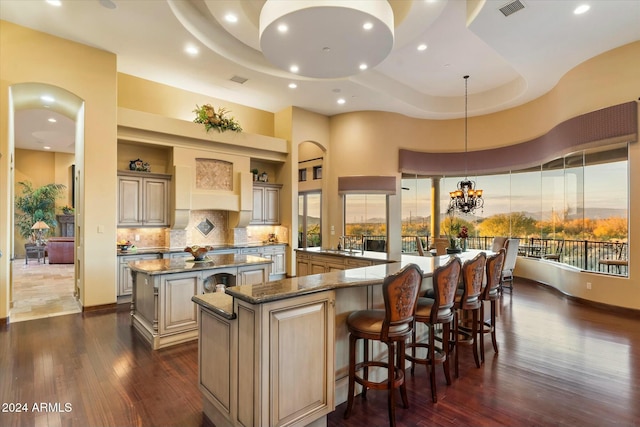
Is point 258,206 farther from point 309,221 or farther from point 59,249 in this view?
point 59,249

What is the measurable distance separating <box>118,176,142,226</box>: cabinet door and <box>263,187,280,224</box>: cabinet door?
9.49ft

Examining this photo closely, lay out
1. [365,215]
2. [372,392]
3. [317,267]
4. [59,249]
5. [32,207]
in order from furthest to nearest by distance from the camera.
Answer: [32,207] → [59,249] → [365,215] → [317,267] → [372,392]

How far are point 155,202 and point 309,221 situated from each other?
460 centimetres

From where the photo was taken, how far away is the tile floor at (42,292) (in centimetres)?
518

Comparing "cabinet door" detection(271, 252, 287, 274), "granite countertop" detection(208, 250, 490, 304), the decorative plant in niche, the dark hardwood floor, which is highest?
the decorative plant in niche

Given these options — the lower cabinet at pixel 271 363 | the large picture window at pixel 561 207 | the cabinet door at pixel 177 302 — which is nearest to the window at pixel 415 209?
the large picture window at pixel 561 207

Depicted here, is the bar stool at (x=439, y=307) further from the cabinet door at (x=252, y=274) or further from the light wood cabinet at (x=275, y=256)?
the light wood cabinet at (x=275, y=256)

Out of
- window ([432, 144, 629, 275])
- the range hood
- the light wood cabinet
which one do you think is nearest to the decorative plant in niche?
the range hood

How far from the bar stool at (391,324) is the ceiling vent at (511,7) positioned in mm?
3923

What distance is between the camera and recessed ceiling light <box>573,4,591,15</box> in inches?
168

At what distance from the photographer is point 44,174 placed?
12.2 m

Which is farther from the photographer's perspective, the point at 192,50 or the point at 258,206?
the point at 258,206

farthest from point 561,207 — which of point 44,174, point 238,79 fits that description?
point 44,174

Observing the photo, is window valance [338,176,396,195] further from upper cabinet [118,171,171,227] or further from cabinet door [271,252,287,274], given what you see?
upper cabinet [118,171,171,227]
